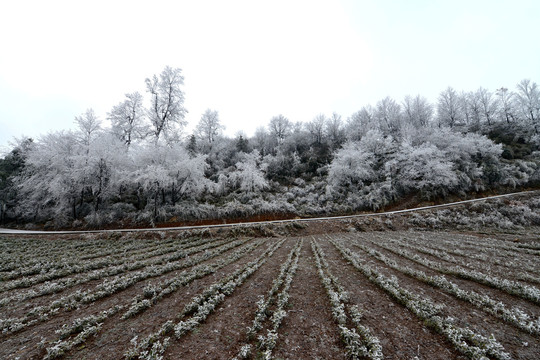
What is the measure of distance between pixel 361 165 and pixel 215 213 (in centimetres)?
2729

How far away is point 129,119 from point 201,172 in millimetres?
16437

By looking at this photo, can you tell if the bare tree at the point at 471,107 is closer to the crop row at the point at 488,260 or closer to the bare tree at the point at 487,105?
the bare tree at the point at 487,105

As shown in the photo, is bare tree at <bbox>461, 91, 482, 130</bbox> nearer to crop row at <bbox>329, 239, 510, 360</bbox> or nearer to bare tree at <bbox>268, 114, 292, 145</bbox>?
bare tree at <bbox>268, 114, 292, 145</bbox>

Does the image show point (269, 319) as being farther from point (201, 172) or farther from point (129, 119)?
point (129, 119)

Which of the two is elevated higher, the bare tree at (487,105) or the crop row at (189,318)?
the bare tree at (487,105)

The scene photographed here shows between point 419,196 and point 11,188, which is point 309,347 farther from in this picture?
point 11,188

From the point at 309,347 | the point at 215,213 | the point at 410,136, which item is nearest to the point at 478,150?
the point at 410,136

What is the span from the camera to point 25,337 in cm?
496

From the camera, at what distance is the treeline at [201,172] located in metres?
25.8

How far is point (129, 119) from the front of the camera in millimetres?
33406

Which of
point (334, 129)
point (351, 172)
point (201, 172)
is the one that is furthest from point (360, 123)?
point (201, 172)

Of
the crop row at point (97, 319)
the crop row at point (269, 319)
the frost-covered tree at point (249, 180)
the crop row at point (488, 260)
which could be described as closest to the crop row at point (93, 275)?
the crop row at point (97, 319)

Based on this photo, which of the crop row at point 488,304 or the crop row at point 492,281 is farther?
the crop row at point 492,281

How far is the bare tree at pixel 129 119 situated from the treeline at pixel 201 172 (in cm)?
16
